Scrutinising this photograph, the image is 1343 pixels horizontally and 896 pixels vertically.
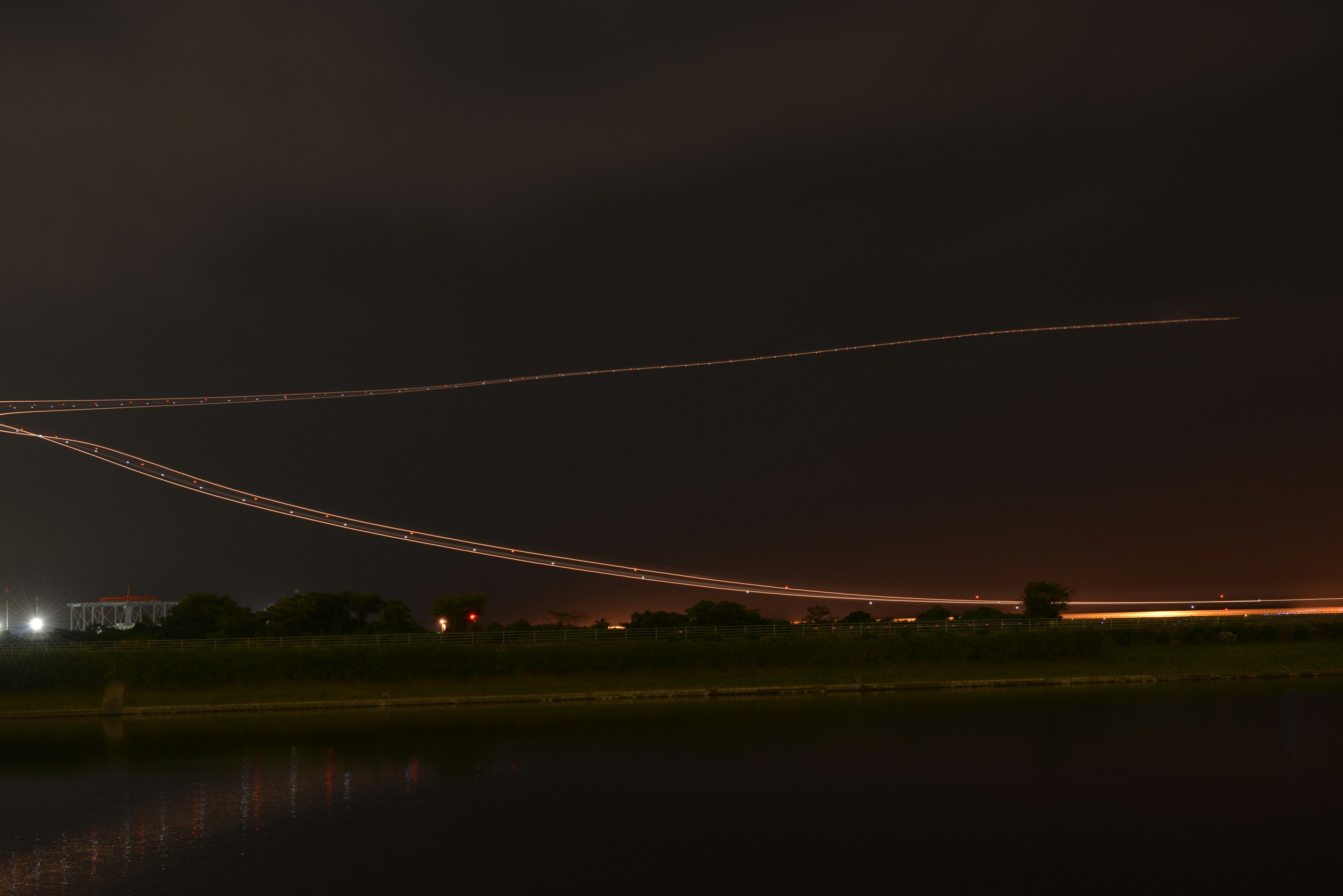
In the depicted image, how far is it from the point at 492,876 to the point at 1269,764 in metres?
20.9

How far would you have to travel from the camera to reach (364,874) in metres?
16.1

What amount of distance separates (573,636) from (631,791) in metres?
31.5

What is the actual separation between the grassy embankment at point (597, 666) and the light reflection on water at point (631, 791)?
27.3ft

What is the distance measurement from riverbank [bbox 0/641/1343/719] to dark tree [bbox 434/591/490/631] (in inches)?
874

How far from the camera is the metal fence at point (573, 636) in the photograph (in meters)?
49.3

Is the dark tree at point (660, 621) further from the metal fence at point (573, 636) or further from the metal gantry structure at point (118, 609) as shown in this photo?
the metal gantry structure at point (118, 609)

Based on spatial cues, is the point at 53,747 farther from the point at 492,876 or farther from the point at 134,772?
the point at 492,876

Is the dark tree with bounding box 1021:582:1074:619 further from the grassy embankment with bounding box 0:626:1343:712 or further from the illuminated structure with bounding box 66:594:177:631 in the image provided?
the illuminated structure with bounding box 66:594:177:631

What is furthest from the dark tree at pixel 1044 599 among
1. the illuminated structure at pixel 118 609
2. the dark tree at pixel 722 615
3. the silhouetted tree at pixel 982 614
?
the illuminated structure at pixel 118 609

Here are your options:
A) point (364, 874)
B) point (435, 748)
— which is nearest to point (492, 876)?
point (364, 874)

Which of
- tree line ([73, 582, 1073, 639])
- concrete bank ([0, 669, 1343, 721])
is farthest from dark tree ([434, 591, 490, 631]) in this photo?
concrete bank ([0, 669, 1343, 721])

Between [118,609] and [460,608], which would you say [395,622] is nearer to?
[460,608]

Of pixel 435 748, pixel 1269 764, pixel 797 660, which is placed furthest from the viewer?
pixel 797 660

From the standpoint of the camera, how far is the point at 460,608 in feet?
233
